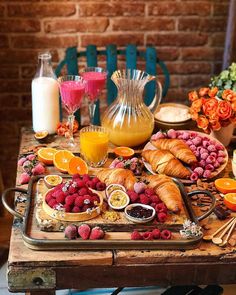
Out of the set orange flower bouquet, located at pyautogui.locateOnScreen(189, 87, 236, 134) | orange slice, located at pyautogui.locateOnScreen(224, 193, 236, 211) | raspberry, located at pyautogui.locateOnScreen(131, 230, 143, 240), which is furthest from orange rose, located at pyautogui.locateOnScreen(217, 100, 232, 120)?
raspberry, located at pyautogui.locateOnScreen(131, 230, 143, 240)

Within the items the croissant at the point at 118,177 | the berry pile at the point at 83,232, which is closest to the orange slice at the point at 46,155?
the croissant at the point at 118,177

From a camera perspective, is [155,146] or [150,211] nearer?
[150,211]

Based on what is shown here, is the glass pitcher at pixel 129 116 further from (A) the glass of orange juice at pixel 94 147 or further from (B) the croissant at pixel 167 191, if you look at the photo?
(B) the croissant at pixel 167 191

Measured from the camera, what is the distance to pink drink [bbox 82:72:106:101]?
2.06 m

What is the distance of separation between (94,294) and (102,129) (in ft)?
2.51

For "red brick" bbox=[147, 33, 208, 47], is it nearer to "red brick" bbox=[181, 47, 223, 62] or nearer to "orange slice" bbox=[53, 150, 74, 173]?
"red brick" bbox=[181, 47, 223, 62]

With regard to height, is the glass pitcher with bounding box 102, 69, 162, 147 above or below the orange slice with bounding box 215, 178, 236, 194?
above

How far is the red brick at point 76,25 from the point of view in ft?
8.77

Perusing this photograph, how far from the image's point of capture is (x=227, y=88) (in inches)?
80.4

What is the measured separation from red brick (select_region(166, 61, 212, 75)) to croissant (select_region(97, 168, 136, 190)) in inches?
49.1

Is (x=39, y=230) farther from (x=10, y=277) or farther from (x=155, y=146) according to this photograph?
(x=155, y=146)

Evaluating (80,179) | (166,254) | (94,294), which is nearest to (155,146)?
(80,179)

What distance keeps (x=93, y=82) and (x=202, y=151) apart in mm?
503

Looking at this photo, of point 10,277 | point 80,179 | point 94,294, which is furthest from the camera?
point 94,294
